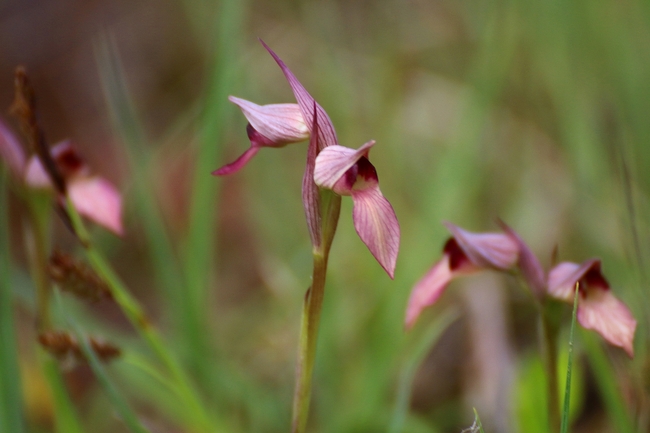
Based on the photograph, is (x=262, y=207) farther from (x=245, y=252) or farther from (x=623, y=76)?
(x=623, y=76)

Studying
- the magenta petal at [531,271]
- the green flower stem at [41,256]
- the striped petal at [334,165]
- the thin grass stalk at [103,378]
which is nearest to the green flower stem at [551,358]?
the magenta petal at [531,271]

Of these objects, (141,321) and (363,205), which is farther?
(141,321)

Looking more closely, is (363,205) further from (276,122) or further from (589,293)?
(589,293)

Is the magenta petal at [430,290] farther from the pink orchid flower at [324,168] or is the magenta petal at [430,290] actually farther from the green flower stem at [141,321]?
the green flower stem at [141,321]

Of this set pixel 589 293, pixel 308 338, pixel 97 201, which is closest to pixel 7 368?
pixel 97 201

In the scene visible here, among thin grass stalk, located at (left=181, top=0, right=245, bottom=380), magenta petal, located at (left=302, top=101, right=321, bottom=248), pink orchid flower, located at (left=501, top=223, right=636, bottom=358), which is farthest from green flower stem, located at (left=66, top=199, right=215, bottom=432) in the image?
pink orchid flower, located at (left=501, top=223, right=636, bottom=358)
